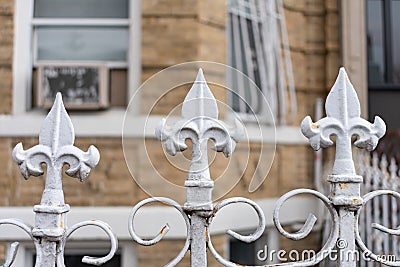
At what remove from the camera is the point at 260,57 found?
180 inches

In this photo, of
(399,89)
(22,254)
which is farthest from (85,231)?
(399,89)

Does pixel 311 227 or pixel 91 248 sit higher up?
pixel 311 227

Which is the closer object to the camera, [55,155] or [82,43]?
[55,155]

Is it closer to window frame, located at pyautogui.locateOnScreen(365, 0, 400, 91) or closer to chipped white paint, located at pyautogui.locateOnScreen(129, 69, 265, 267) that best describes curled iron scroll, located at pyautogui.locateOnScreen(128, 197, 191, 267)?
chipped white paint, located at pyautogui.locateOnScreen(129, 69, 265, 267)

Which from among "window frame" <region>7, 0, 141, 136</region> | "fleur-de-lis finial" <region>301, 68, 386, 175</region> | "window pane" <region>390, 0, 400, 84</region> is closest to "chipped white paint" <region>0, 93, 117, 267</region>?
"fleur-de-lis finial" <region>301, 68, 386, 175</region>

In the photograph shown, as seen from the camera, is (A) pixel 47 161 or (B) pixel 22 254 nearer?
(A) pixel 47 161

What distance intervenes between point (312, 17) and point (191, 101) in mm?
4102

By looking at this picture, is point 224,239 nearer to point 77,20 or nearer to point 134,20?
point 134,20

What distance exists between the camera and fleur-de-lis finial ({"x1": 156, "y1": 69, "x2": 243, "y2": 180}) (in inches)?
61.0

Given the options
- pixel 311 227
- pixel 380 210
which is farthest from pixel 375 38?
pixel 311 227

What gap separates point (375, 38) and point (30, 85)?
3978 mm

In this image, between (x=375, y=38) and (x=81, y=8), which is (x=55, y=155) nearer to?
(x=81, y=8)

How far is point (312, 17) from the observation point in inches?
207

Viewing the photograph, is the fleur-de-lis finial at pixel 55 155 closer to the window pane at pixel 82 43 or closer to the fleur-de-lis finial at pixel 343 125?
the fleur-de-lis finial at pixel 343 125
